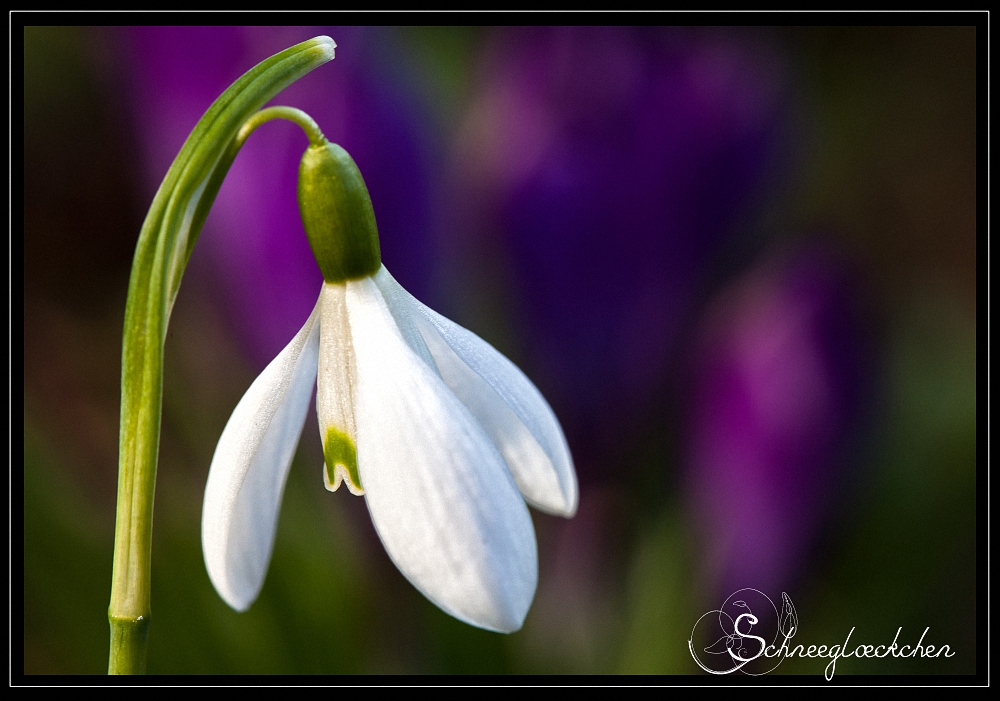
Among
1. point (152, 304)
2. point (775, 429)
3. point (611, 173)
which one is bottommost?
point (775, 429)

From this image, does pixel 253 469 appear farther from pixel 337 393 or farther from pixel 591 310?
pixel 591 310

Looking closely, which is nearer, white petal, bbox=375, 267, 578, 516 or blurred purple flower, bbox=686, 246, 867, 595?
white petal, bbox=375, 267, 578, 516

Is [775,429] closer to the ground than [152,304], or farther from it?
closer to the ground

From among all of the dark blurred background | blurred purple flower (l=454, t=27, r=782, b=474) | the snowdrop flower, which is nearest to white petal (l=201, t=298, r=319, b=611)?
the snowdrop flower

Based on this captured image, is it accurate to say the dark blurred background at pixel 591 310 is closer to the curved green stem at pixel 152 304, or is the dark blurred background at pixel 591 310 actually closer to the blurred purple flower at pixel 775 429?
the blurred purple flower at pixel 775 429

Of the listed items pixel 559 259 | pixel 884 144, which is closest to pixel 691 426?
pixel 559 259

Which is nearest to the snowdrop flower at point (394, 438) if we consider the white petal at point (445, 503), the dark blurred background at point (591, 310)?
the white petal at point (445, 503)

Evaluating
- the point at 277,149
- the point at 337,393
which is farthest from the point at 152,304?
the point at 277,149

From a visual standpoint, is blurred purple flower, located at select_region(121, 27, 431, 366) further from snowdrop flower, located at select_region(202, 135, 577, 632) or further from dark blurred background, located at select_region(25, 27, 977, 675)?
snowdrop flower, located at select_region(202, 135, 577, 632)
